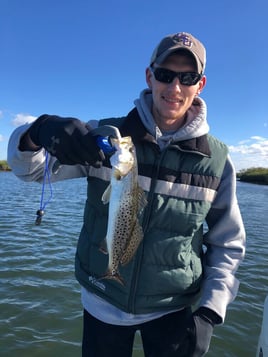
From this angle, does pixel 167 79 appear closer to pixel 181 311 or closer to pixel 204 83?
pixel 204 83

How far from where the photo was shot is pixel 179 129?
3133 mm

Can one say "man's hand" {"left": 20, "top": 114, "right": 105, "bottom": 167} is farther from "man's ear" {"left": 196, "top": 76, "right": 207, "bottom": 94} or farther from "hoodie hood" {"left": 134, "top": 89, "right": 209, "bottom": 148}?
"man's ear" {"left": 196, "top": 76, "right": 207, "bottom": 94}

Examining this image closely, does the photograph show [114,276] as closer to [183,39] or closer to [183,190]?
[183,190]

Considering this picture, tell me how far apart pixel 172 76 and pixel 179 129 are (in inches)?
19.3

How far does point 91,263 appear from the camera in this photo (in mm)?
3027

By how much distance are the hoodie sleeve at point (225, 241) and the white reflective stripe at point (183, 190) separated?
0.23 m

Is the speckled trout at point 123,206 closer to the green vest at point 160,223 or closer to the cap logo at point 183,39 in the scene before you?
the green vest at point 160,223

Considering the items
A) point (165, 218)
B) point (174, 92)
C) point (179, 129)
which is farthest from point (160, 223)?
point (174, 92)

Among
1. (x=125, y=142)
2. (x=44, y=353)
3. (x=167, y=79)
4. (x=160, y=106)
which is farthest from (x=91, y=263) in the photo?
(x=44, y=353)

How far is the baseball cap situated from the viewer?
2.88 metres

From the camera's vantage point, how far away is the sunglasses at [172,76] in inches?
115

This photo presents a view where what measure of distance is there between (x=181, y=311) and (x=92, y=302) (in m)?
0.85

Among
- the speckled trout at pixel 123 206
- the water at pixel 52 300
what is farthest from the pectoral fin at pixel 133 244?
the water at pixel 52 300

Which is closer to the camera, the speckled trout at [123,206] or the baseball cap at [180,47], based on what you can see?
the speckled trout at [123,206]
